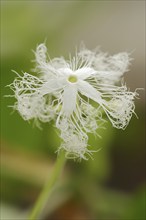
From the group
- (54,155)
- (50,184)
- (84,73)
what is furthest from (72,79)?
(54,155)

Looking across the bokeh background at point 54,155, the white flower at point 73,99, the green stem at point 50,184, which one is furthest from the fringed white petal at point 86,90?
the bokeh background at point 54,155

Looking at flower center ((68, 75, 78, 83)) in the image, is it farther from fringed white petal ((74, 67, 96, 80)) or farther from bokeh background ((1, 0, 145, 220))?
bokeh background ((1, 0, 145, 220))

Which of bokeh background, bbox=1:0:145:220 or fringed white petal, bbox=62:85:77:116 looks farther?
bokeh background, bbox=1:0:145:220

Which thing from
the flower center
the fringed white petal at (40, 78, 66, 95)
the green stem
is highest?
the flower center

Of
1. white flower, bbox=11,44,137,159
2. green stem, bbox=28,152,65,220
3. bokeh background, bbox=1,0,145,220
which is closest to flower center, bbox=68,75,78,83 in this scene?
white flower, bbox=11,44,137,159

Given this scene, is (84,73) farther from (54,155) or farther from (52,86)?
(54,155)

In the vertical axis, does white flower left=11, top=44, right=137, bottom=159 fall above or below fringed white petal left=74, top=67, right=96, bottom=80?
below
